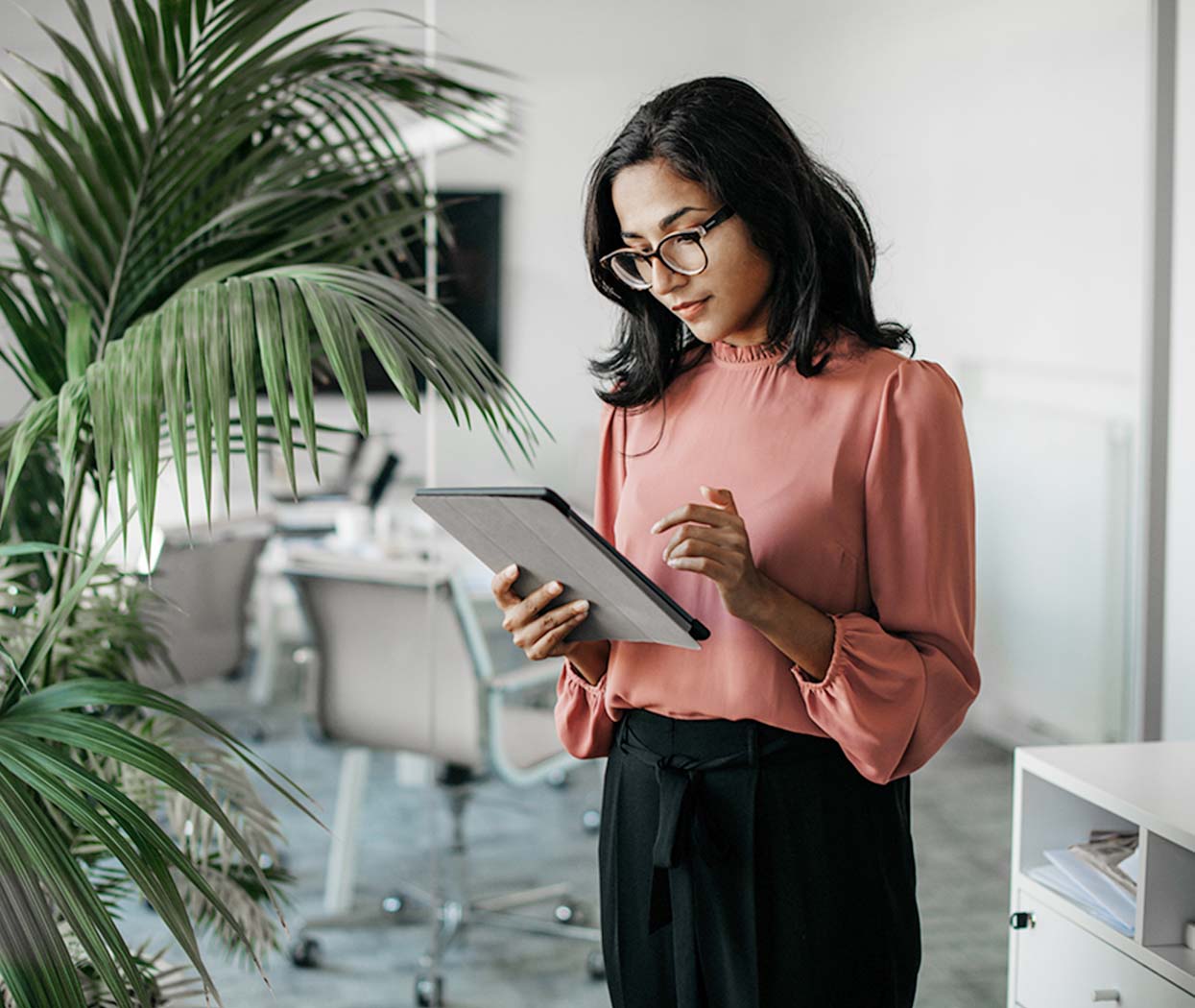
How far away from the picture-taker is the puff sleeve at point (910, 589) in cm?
131

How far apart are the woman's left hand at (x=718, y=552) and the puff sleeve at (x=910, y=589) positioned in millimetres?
121

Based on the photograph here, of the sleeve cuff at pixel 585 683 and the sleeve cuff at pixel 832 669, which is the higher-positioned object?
the sleeve cuff at pixel 832 669

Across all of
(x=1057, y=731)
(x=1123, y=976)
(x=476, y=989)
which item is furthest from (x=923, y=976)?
(x=1123, y=976)

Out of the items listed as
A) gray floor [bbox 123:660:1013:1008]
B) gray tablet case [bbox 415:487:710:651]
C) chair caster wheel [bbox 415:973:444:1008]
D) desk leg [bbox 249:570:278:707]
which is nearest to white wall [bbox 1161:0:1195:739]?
gray floor [bbox 123:660:1013:1008]

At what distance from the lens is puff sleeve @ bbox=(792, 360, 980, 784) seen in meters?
1.31

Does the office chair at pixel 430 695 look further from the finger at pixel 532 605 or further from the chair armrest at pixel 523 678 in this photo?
the finger at pixel 532 605

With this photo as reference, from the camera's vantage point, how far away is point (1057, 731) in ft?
9.41

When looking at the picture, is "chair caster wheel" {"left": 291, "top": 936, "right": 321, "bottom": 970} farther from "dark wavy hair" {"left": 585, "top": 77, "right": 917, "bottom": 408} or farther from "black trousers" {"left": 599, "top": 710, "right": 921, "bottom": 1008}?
"dark wavy hair" {"left": 585, "top": 77, "right": 917, "bottom": 408}

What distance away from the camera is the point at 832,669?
130cm

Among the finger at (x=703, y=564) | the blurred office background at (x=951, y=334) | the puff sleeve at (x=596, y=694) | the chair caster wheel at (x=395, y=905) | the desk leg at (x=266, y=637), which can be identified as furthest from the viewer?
the desk leg at (x=266, y=637)

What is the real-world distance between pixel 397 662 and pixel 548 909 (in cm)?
61

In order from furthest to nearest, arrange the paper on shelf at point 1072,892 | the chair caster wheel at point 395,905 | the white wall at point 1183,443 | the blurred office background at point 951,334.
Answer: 1. the chair caster wheel at point 395,905
2. the white wall at point 1183,443
3. the blurred office background at point 951,334
4. the paper on shelf at point 1072,892

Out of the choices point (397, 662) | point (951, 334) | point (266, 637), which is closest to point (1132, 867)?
point (951, 334)

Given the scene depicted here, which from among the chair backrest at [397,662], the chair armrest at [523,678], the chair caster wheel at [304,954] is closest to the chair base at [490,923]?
the chair caster wheel at [304,954]
